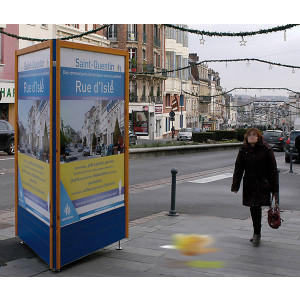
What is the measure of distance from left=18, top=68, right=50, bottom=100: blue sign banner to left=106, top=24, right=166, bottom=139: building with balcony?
50.8 meters

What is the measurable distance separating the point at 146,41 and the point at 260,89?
27239mm

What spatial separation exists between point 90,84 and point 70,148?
0.78 m

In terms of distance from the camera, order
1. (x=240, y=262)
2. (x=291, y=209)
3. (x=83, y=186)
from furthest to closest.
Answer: (x=291, y=209), (x=240, y=262), (x=83, y=186)

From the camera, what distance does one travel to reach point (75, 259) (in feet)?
20.2

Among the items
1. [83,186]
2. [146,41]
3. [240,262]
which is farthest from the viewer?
[146,41]

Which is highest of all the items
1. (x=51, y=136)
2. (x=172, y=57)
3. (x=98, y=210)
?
(x=172, y=57)

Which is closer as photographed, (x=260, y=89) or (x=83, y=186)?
(x=83, y=186)

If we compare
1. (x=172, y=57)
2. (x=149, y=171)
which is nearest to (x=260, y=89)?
(x=149, y=171)

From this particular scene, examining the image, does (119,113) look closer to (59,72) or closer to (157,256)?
(59,72)

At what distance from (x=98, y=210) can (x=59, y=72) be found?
1.76 m

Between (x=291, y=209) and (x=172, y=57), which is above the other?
(x=172, y=57)

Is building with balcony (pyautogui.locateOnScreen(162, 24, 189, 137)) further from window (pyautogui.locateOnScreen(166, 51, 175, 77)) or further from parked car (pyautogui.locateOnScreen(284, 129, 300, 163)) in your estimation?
parked car (pyautogui.locateOnScreen(284, 129, 300, 163))

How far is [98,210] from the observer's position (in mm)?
6449

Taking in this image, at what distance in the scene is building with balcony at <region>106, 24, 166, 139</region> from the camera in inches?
2414
